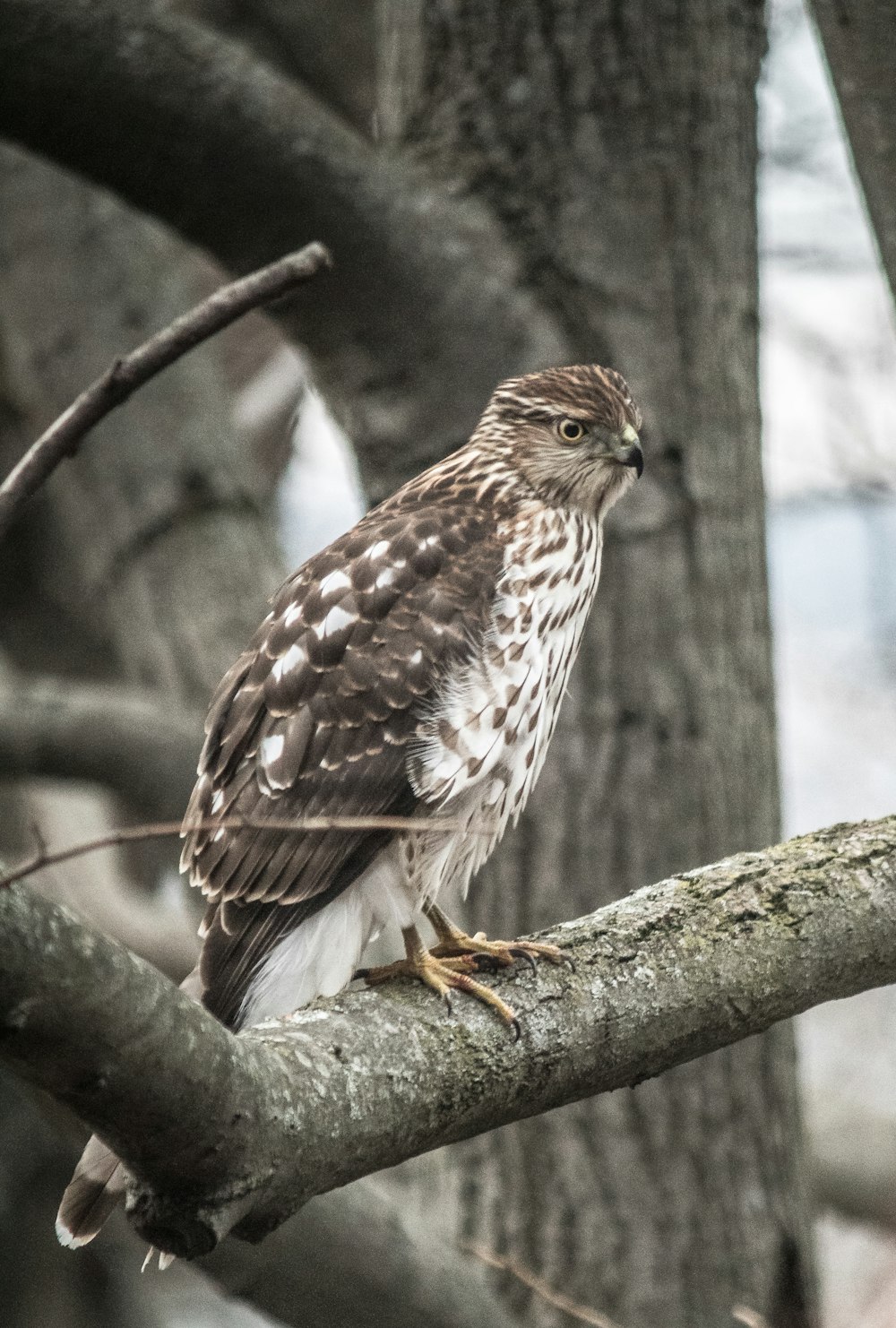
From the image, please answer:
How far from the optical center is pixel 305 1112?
2.29 meters

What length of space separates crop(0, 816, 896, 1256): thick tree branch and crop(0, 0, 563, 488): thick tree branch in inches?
85.8

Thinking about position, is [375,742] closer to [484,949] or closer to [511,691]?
[511,691]

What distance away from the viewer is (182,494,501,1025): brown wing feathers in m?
3.38

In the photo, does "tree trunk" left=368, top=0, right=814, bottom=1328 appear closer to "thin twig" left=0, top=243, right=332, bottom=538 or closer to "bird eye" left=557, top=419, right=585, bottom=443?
"bird eye" left=557, top=419, right=585, bottom=443

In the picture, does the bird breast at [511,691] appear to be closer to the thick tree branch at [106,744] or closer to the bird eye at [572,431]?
the bird eye at [572,431]

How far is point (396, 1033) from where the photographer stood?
8.63ft

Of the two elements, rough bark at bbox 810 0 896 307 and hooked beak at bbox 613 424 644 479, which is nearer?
rough bark at bbox 810 0 896 307

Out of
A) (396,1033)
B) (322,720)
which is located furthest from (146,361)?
(322,720)

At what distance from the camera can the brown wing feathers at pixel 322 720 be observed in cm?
338

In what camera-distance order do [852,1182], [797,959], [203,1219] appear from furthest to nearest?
[852,1182], [797,959], [203,1219]

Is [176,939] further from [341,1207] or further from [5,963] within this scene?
[5,963]

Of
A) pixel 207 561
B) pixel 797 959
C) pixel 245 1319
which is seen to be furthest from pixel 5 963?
pixel 245 1319

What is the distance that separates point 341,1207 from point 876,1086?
7.67 meters

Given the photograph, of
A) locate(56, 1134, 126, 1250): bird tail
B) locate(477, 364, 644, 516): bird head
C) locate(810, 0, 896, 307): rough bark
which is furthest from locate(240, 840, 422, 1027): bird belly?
locate(810, 0, 896, 307): rough bark
